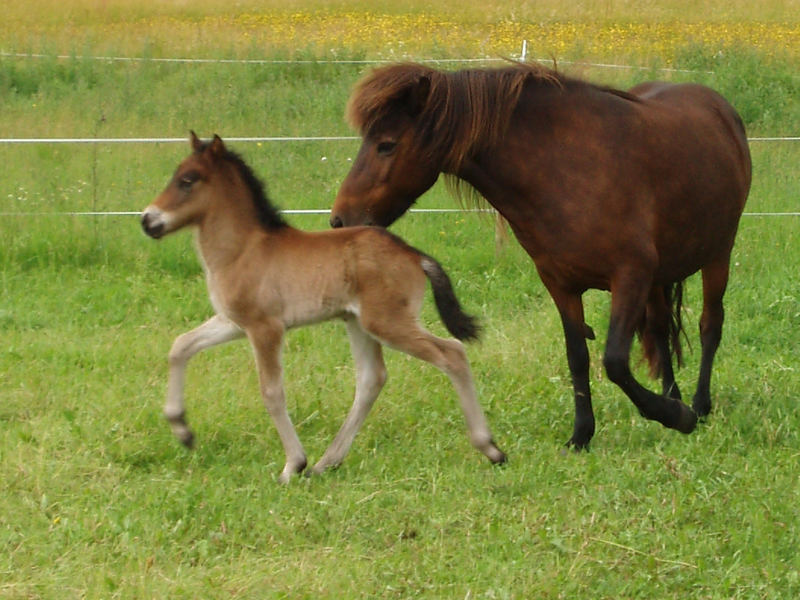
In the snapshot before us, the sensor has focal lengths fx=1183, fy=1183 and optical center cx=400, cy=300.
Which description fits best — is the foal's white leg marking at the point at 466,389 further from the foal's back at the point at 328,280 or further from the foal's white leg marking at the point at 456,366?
the foal's back at the point at 328,280

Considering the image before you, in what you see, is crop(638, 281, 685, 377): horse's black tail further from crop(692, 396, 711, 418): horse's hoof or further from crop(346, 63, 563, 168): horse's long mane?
crop(346, 63, 563, 168): horse's long mane

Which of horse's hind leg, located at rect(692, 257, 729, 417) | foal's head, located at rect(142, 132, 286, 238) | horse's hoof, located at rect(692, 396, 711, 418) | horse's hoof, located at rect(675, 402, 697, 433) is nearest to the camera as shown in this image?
foal's head, located at rect(142, 132, 286, 238)

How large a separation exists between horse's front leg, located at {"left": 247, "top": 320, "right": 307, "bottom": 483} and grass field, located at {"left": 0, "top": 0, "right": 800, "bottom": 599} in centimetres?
13

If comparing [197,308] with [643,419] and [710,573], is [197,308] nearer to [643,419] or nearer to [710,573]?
[643,419]

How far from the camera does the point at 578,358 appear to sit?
5922mm

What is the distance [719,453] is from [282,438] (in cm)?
206

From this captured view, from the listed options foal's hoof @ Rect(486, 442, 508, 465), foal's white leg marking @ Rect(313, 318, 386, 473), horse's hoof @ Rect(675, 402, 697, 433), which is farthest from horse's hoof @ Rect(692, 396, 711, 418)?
foal's white leg marking @ Rect(313, 318, 386, 473)

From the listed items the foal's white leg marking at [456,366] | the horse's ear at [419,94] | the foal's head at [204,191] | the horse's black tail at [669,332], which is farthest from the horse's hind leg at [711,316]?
the foal's head at [204,191]

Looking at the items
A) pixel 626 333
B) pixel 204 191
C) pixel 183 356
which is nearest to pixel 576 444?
pixel 626 333

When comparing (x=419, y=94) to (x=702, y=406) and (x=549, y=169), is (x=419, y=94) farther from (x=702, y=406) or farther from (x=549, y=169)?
(x=702, y=406)

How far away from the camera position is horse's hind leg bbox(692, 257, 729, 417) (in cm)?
653

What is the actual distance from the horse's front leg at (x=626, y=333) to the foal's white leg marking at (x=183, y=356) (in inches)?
66.9

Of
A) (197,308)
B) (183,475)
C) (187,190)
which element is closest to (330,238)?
(187,190)

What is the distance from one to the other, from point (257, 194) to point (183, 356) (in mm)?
821
